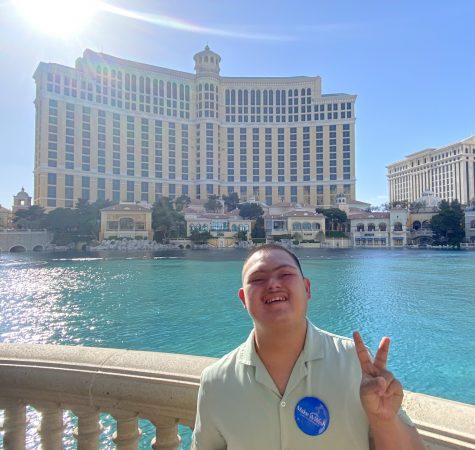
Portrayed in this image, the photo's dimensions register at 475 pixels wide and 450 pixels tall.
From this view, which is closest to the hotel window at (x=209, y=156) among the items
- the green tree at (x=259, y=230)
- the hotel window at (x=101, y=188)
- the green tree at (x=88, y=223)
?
the hotel window at (x=101, y=188)

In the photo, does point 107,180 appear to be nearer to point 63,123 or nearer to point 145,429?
point 63,123

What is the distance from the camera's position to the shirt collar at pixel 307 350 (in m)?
1.38

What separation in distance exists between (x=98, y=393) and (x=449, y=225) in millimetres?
74913

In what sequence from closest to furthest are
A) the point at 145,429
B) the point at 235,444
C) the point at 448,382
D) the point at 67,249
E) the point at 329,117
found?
1. the point at 235,444
2. the point at 145,429
3. the point at 448,382
4. the point at 67,249
5. the point at 329,117

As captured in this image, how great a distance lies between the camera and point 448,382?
8.01 meters

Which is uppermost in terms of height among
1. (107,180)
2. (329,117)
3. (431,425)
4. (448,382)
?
(329,117)

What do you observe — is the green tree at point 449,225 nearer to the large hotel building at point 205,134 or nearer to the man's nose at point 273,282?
the large hotel building at point 205,134

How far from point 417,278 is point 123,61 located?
86.1 metres

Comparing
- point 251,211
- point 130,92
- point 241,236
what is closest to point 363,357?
point 241,236

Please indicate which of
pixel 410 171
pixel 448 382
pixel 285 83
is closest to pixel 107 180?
pixel 285 83

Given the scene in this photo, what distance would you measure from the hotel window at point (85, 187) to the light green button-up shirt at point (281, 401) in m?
87.3

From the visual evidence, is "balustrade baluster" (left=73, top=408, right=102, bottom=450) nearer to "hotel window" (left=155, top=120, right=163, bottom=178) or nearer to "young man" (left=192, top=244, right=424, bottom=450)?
"young man" (left=192, top=244, right=424, bottom=450)

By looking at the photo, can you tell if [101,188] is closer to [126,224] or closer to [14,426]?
[126,224]

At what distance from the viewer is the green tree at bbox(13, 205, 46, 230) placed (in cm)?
6469
